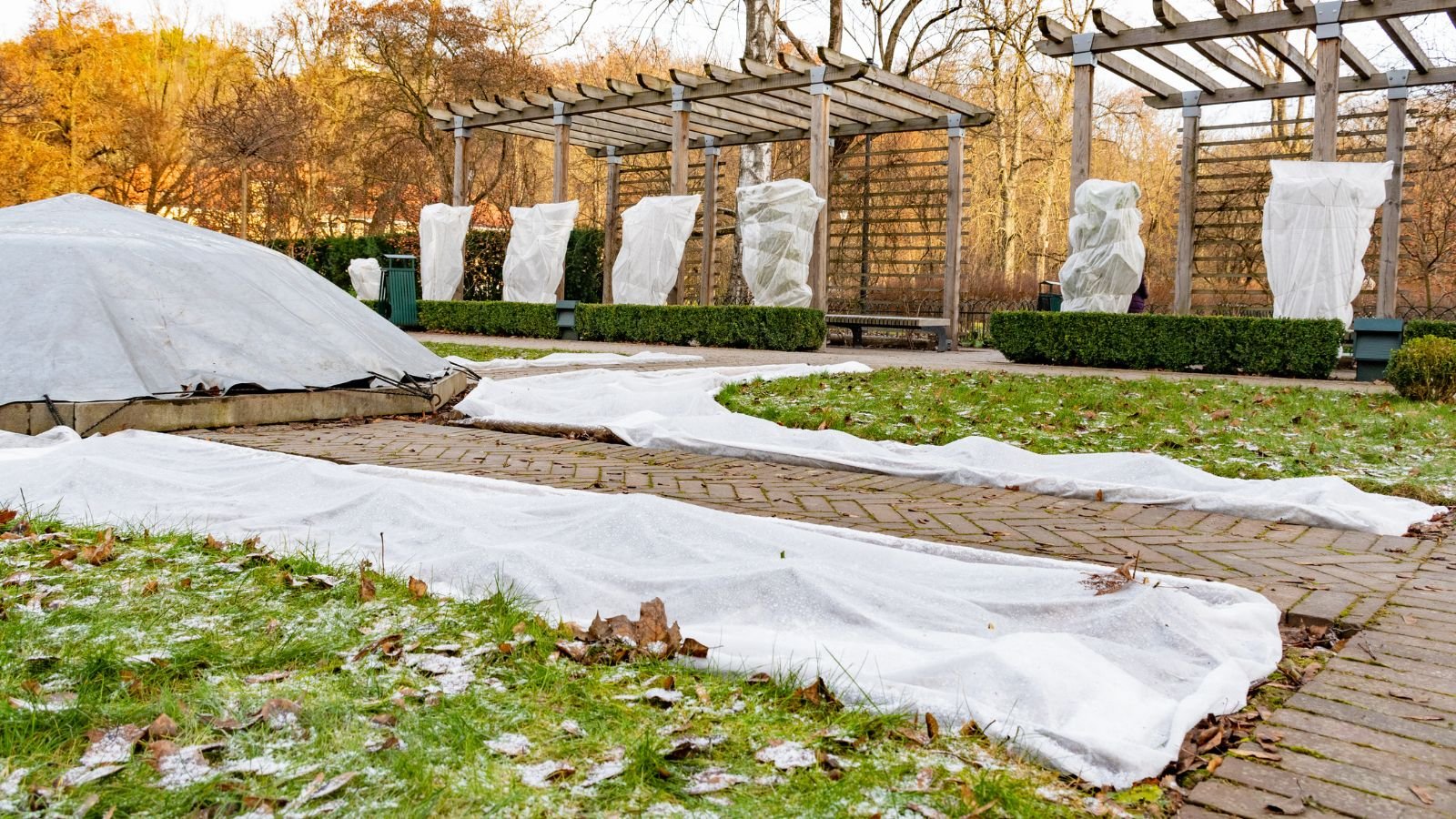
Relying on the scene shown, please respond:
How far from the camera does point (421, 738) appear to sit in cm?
196

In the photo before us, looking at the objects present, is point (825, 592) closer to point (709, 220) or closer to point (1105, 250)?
point (1105, 250)

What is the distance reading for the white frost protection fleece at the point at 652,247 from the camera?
16188mm

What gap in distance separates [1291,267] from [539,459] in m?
10.1

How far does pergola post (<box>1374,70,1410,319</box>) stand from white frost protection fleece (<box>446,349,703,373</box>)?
937cm

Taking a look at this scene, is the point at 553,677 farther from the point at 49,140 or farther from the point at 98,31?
the point at 98,31

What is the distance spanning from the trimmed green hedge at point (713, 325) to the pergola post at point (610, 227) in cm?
159

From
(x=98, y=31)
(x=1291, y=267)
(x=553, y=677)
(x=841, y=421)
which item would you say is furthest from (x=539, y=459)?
(x=98, y=31)

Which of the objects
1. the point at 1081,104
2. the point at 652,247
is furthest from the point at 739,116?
the point at 1081,104

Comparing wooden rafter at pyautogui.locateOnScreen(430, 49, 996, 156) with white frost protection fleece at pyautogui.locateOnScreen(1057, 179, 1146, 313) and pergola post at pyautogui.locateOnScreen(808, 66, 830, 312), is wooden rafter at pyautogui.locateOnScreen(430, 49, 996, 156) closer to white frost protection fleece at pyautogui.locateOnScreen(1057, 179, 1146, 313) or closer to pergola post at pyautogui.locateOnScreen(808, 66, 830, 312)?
pergola post at pyautogui.locateOnScreen(808, 66, 830, 312)

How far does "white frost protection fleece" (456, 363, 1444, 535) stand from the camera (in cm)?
442

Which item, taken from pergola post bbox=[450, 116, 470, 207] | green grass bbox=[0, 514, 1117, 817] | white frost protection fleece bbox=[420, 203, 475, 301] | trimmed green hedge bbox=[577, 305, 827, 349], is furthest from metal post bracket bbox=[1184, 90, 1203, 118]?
green grass bbox=[0, 514, 1117, 817]

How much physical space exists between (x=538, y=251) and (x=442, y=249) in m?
2.50

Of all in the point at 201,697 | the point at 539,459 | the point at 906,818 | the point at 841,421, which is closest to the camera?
the point at 906,818

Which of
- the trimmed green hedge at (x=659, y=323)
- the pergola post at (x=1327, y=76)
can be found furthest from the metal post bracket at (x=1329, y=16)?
the trimmed green hedge at (x=659, y=323)
